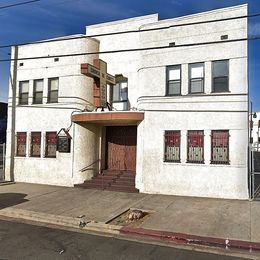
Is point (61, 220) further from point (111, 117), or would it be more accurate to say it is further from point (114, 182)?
point (111, 117)

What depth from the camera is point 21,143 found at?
18.5 meters

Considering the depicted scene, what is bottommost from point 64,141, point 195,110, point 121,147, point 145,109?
point 121,147

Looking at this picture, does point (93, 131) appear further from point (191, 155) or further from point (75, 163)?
point (191, 155)

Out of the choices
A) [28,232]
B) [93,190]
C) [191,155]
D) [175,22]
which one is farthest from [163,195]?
[175,22]

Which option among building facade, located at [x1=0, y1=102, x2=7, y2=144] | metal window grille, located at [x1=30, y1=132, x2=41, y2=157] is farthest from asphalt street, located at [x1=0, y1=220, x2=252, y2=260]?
building facade, located at [x1=0, y1=102, x2=7, y2=144]

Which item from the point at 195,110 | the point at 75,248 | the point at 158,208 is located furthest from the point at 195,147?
the point at 75,248

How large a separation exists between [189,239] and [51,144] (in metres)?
11.0

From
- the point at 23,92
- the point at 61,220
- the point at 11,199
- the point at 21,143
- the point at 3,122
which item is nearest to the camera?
the point at 61,220

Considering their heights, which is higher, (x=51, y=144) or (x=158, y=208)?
(x=51, y=144)

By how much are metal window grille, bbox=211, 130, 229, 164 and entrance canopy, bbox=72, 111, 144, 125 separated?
348 cm

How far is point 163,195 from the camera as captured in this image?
1432 centimetres

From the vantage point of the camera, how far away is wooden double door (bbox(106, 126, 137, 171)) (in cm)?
1720

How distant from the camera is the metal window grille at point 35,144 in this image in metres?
17.9

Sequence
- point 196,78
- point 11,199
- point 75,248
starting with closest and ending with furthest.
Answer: point 75,248, point 11,199, point 196,78
